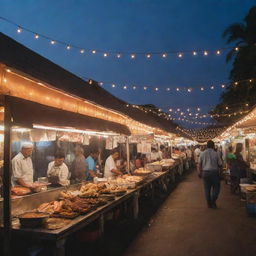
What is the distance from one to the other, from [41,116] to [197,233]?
5.14m

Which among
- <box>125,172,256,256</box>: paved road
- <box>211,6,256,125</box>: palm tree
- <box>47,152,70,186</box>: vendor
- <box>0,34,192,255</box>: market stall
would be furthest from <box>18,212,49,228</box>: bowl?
<box>211,6,256,125</box>: palm tree

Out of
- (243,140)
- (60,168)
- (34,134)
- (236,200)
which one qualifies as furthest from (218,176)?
(243,140)

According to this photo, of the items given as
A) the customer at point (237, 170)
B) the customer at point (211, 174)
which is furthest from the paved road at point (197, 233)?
the customer at point (237, 170)

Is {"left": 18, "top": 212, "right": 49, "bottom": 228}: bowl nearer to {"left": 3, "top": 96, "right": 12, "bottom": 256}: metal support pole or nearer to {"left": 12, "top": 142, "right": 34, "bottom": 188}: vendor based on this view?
{"left": 3, "top": 96, "right": 12, "bottom": 256}: metal support pole

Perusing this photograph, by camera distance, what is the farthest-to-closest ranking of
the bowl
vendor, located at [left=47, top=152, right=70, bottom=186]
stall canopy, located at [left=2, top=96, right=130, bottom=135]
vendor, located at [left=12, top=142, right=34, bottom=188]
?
vendor, located at [left=47, top=152, right=70, bottom=186] < vendor, located at [left=12, top=142, right=34, bottom=188] < the bowl < stall canopy, located at [left=2, top=96, right=130, bottom=135]

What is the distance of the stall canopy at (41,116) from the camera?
14.2ft

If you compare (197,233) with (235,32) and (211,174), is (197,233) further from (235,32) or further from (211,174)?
(235,32)

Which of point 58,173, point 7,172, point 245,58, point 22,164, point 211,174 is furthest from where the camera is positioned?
point 245,58

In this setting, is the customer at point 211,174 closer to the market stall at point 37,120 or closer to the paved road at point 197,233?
the paved road at point 197,233

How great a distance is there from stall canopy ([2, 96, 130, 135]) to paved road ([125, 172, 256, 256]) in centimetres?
315

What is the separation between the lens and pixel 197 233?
24.0 feet

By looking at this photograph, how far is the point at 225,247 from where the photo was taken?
20.4ft

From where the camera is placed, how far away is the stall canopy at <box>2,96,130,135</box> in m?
4.33

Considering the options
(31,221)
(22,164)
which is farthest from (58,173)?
(31,221)
